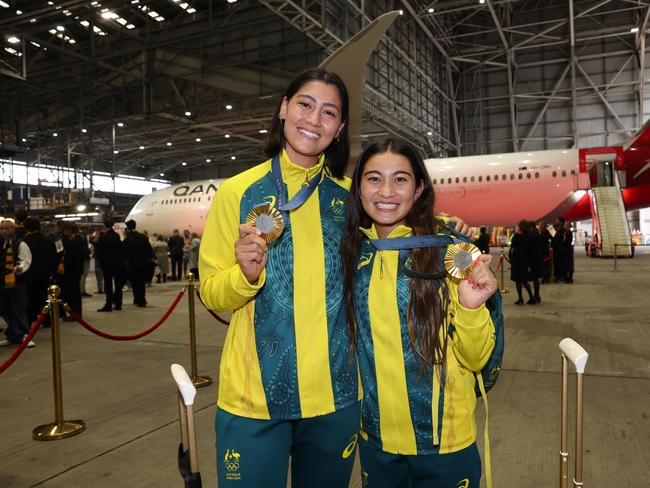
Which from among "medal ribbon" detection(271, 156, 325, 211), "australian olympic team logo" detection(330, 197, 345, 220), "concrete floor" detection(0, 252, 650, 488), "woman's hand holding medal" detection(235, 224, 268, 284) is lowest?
"concrete floor" detection(0, 252, 650, 488)

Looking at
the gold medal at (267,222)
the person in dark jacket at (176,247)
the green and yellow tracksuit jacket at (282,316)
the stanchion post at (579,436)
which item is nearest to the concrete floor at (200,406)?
the stanchion post at (579,436)

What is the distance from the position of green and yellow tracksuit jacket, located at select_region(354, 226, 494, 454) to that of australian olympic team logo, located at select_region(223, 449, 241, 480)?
43 cm

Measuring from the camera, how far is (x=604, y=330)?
663cm

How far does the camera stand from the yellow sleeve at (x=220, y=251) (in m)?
1.56

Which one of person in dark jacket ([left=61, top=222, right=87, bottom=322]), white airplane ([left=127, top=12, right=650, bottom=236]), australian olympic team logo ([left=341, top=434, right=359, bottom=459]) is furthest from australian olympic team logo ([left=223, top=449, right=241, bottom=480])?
white airplane ([left=127, top=12, right=650, bottom=236])

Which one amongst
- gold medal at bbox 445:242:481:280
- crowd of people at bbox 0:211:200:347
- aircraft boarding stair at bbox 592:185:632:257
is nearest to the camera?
gold medal at bbox 445:242:481:280

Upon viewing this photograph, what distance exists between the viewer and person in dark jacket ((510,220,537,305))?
902 cm

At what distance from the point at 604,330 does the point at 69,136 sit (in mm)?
27846

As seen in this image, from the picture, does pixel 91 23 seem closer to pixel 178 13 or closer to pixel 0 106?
pixel 178 13

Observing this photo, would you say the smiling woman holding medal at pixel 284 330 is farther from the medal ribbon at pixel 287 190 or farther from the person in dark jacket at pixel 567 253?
the person in dark jacket at pixel 567 253

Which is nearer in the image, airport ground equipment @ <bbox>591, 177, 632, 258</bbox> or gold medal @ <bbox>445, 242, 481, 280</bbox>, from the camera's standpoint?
gold medal @ <bbox>445, 242, 481, 280</bbox>

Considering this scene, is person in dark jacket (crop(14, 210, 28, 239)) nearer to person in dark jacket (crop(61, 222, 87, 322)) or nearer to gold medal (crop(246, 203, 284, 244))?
person in dark jacket (crop(61, 222, 87, 322))

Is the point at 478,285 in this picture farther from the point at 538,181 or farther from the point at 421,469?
the point at 538,181

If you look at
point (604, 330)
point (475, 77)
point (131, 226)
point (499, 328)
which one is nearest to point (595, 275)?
point (604, 330)
